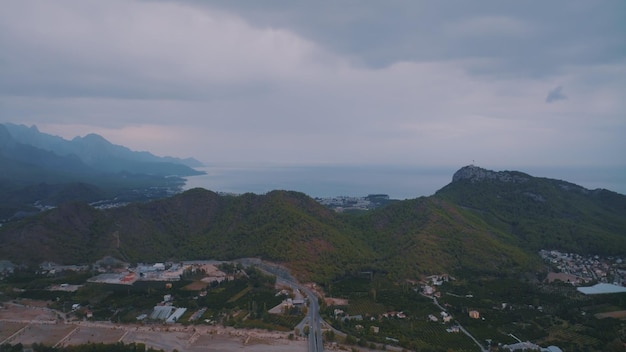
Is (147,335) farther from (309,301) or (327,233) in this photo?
(327,233)

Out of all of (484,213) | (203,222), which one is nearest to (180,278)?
(203,222)

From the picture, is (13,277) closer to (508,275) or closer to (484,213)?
(508,275)

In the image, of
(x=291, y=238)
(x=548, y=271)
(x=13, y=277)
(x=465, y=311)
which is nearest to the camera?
(x=465, y=311)

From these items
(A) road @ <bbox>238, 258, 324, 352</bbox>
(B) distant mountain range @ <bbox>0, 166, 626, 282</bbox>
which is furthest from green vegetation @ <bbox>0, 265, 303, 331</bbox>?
(B) distant mountain range @ <bbox>0, 166, 626, 282</bbox>

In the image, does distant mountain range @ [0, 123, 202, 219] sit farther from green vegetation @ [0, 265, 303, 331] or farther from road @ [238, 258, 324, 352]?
road @ [238, 258, 324, 352]

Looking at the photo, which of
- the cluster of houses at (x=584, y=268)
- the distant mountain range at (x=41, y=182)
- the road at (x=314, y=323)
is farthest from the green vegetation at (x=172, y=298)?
the distant mountain range at (x=41, y=182)

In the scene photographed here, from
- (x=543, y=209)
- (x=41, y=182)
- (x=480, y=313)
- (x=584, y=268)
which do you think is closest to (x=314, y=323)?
(x=480, y=313)

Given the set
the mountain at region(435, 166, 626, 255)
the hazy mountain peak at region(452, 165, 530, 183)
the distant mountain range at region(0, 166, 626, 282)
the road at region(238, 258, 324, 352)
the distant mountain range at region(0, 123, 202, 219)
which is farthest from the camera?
the distant mountain range at region(0, 123, 202, 219)
